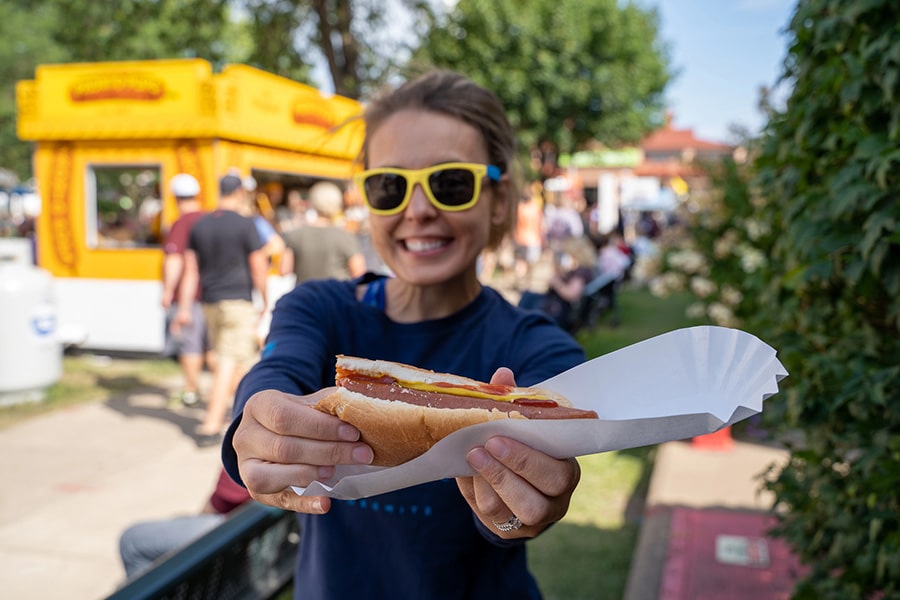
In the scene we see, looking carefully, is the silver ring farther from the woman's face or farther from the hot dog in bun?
the woman's face

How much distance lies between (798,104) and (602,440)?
1.84m

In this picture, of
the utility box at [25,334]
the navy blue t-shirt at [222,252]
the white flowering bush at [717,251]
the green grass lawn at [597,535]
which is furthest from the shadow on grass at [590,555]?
the utility box at [25,334]

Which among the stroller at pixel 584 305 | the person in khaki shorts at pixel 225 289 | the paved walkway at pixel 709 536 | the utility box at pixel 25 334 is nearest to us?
the paved walkway at pixel 709 536

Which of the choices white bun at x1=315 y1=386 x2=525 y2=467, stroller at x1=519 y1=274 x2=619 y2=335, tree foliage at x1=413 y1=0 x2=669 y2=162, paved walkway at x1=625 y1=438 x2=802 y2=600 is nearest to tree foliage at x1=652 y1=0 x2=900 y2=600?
paved walkway at x1=625 y1=438 x2=802 y2=600

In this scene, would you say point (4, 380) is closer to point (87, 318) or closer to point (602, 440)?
point (87, 318)

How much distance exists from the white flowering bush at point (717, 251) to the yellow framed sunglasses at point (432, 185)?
168 inches

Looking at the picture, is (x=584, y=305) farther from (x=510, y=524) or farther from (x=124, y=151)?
(x=510, y=524)

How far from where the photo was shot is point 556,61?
Result: 29625 millimetres

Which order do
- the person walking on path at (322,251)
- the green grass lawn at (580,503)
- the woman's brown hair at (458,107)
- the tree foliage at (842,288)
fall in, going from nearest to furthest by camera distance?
the woman's brown hair at (458,107) < the tree foliage at (842,288) < the green grass lawn at (580,503) < the person walking on path at (322,251)

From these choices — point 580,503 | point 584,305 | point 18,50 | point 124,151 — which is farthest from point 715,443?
point 18,50

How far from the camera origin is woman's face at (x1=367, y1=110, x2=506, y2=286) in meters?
1.84

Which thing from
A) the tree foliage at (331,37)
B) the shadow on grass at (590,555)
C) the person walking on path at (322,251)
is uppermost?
the tree foliage at (331,37)

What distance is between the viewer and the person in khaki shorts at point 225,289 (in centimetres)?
693

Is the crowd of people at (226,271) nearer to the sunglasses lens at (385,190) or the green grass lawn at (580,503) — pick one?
the green grass lawn at (580,503)
